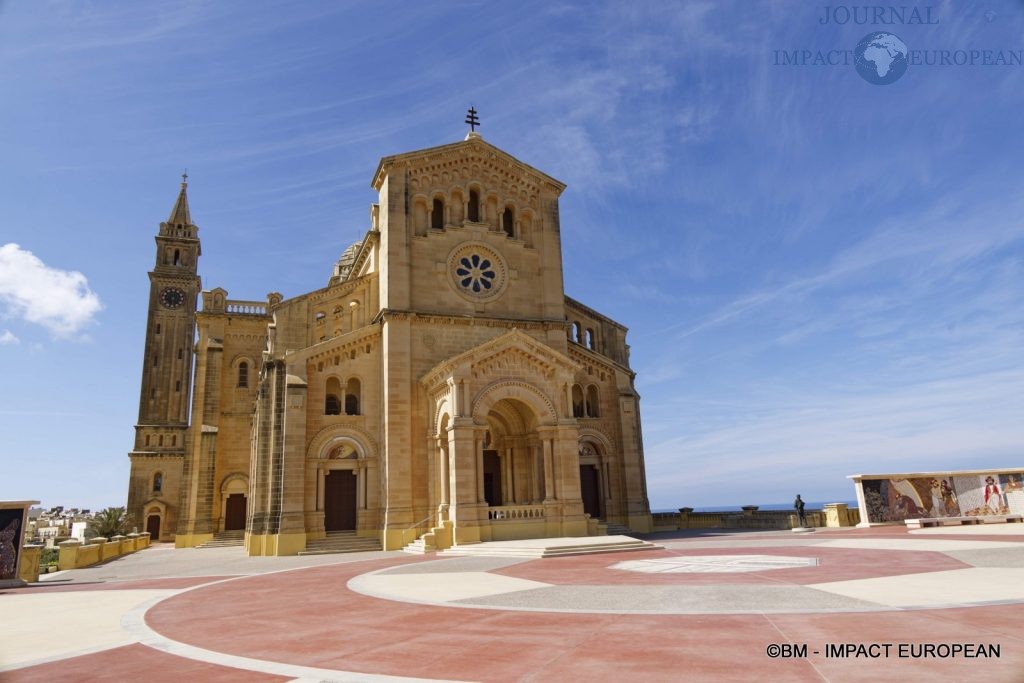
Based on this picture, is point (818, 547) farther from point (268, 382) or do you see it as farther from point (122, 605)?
point (268, 382)

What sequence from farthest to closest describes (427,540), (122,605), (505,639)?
1. (427,540)
2. (122,605)
3. (505,639)

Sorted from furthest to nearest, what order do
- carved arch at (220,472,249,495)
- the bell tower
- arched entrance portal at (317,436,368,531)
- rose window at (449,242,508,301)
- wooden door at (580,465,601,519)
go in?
the bell tower < carved arch at (220,472,249,495) < wooden door at (580,465,601,519) < rose window at (449,242,508,301) < arched entrance portal at (317,436,368,531)

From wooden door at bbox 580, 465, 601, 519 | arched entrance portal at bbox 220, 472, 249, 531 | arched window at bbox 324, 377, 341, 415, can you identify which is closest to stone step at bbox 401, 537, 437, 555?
arched window at bbox 324, 377, 341, 415

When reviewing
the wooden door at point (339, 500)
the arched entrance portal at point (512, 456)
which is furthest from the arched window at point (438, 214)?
the wooden door at point (339, 500)

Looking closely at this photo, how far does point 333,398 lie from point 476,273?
34.6ft

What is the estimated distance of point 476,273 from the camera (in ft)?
123

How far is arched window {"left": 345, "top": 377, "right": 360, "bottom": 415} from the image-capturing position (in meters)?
34.8

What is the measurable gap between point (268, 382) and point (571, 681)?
96.3 ft

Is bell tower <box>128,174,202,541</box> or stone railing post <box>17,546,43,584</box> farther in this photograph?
bell tower <box>128,174,202,541</box>

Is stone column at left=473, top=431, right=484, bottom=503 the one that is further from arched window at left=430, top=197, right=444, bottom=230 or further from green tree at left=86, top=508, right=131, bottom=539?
green tree at left=86, top=508, right=131, bottom=539

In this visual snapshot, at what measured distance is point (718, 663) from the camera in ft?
25.8

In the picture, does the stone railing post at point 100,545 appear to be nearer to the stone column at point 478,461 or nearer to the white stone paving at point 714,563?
the stone column at point 478,461

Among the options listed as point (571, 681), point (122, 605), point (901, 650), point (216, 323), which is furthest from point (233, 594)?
point (216, 323)

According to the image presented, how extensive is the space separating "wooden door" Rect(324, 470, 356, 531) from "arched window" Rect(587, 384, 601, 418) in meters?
14.3
